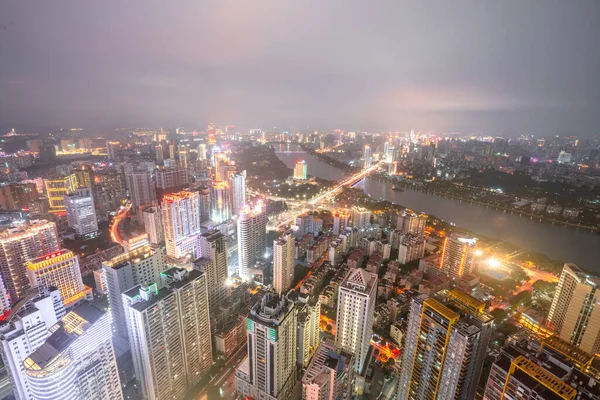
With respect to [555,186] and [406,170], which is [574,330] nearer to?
[555,186]

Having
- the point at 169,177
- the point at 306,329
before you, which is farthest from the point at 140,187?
the point at 306,329

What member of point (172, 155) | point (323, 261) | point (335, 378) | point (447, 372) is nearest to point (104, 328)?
point (335, 378)

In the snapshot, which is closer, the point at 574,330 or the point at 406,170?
the point at 574,330

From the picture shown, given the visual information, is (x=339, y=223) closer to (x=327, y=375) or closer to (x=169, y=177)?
(x=327, y=375)

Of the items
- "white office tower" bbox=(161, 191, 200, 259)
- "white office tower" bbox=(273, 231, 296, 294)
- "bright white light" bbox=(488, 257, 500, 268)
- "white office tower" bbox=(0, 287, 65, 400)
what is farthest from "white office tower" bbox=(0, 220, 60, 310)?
"bright white light" bbox=(488, 257, 500, 268)

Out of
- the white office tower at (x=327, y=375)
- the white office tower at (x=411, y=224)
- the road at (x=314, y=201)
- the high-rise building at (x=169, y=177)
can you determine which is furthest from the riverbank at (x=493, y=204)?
the high-rise building at (x=169, y=177)

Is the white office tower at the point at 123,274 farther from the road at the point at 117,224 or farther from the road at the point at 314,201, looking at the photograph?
the road at the point at 314,201
